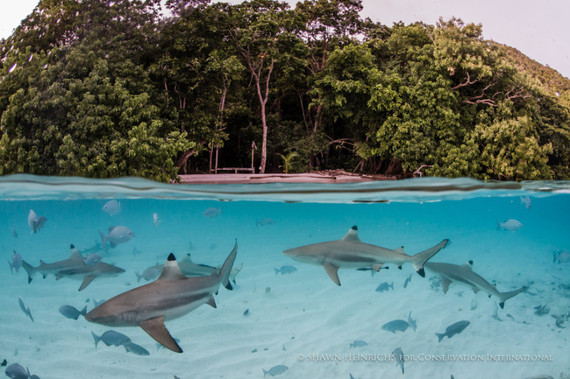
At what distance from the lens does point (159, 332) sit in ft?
12.0

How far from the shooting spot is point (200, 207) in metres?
12.3

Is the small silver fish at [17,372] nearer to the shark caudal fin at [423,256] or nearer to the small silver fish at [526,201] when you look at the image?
the shark caudal fin at [423,256]

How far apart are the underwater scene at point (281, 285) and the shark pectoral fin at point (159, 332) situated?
0.05 ft

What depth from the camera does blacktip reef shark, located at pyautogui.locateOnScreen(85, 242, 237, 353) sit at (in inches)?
155

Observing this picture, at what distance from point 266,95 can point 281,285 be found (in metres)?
11.2

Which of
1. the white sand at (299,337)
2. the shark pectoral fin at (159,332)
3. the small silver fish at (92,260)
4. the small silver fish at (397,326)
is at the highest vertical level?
the small silver fish at (92,260)

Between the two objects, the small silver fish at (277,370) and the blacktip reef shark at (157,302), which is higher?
the blacktip reef shark at (157,302)

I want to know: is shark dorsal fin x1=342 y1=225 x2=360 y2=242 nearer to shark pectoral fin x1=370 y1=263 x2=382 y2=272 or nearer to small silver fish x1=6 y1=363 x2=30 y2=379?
shark pectoral fin x1=370 y1=263 x2=382 y2=272

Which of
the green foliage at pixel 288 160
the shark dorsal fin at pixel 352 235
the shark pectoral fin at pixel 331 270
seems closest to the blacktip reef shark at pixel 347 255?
the shark pectoral fin at pixel 331 270

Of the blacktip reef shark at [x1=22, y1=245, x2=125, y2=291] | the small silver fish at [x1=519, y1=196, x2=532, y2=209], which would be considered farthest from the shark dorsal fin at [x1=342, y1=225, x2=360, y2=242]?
the small silver fish at [x1=519, y1=196, x2=532, y2=209]

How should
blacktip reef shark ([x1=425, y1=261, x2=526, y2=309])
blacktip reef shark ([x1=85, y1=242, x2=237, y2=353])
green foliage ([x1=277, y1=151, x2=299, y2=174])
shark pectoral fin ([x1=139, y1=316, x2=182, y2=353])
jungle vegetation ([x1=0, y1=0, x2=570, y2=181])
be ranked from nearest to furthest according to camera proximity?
shark pectoral fin ([x1=139, y1=316, x2=182, y2=353])
blacktip reef shark ([x1=85, y1=242, x2=237, y2=353])
blacktip reef shark ([x1=425, y1=261, x2=526, y2=309])
jungle vegetation ([x1=0, y1=0, x2=570, y2=181])
green foliage ([x1=277, y1=151, x2=299, y2=174])

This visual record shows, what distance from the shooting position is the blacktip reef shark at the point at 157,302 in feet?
12.9

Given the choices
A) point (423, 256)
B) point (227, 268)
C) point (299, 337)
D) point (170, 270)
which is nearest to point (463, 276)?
point (423, 256)

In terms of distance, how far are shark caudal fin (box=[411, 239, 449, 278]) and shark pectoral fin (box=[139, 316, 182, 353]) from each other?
3.01 meters
